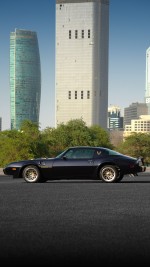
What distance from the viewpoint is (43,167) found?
2245 centimetres

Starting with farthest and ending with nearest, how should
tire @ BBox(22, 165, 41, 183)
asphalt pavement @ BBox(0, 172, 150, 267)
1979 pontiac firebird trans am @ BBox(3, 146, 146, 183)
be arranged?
tire @ BBox(22, 165, 41, 183) < 1979 pontiac firebird trans am @ BBox(3, 146, 146, 183) < asphalt pavement @ BBox(0, 172, 150, 267)

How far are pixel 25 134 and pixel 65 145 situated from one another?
42.9 ft

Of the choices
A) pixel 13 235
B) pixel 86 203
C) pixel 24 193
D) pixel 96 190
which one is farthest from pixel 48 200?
pixel 13 235

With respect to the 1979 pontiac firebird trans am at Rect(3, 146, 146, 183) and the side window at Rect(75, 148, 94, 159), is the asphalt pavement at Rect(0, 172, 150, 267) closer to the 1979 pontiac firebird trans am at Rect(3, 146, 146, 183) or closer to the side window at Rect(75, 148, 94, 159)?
the 1979 pontiac firebird trans am at Rect(3, 146, 146, 183)

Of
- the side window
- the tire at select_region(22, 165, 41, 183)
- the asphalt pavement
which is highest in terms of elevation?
the side window

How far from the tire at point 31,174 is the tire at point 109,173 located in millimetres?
2188

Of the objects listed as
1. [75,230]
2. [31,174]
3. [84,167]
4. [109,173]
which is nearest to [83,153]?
[84,167]

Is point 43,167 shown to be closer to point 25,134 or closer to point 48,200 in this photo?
point 48,200

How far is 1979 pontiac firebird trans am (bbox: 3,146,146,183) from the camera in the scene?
73.1 feet

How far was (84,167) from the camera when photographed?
73.5 ft

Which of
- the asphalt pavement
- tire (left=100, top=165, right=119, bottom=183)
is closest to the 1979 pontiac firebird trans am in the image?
tire (left=100, top=165, right=119, bottom=183)

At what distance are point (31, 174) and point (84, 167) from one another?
186 cm

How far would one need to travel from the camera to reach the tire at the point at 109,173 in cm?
2237

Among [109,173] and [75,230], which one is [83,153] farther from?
[75,230]
